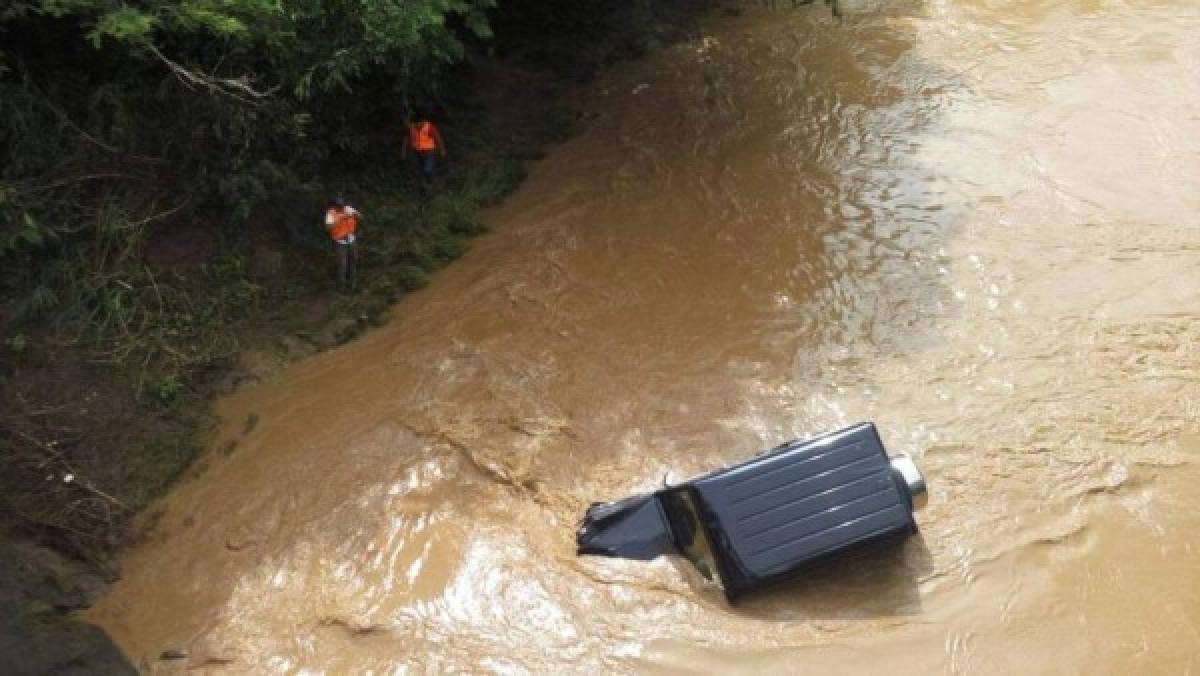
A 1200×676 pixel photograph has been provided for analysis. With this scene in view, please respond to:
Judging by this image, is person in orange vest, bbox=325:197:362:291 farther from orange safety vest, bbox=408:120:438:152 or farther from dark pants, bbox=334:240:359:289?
orange safety vest, bbox=408:120:438:152

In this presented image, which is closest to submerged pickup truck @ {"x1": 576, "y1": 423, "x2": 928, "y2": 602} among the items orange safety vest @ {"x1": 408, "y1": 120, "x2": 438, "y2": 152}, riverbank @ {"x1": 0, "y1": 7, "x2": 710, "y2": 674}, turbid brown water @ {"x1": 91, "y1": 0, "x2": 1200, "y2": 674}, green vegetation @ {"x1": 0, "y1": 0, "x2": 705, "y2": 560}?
turbid brown water @ {"x1": 91, "y1": 0, "x2": 1200, "y2": 674}

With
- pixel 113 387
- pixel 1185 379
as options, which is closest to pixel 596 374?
pixel 113 387

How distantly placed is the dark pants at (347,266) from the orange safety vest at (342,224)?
14 cm

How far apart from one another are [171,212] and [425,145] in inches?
104

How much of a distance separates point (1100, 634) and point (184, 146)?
838cm

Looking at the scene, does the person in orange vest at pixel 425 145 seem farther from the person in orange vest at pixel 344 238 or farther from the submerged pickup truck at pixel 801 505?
the submerged pickup truck at pixel 801 505

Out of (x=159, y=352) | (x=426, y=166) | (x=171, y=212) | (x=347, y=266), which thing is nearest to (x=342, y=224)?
(x=347, y=266)

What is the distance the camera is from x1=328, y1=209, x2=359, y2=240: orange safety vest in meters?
8.20

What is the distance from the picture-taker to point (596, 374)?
7.54 meters

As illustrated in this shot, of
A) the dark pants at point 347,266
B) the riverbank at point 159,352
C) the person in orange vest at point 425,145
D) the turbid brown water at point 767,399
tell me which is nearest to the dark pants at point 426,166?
the person in orange vest at point 425,145

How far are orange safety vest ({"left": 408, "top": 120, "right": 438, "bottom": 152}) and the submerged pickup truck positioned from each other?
5641 mm

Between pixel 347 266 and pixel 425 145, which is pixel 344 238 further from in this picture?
pixel 425 145

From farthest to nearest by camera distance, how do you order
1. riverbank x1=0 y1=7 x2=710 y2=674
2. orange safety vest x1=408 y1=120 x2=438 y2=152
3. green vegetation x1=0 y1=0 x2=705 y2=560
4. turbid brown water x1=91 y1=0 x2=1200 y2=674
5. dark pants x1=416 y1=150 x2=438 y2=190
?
1. dark pants x1=416 y1=150 x2=438 y2=190
2. orange safety vest x1=408 y1=120 x2=438 y2=152
3. green vegetation x1=0 y1=0 x2=705 y2=560
4. riverbank x1=0 y1=7 x2=710 y2=674
5. turbid brown water x1=91 y1=0 x2=1200 y2=674

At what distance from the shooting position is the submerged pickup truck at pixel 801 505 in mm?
5137
